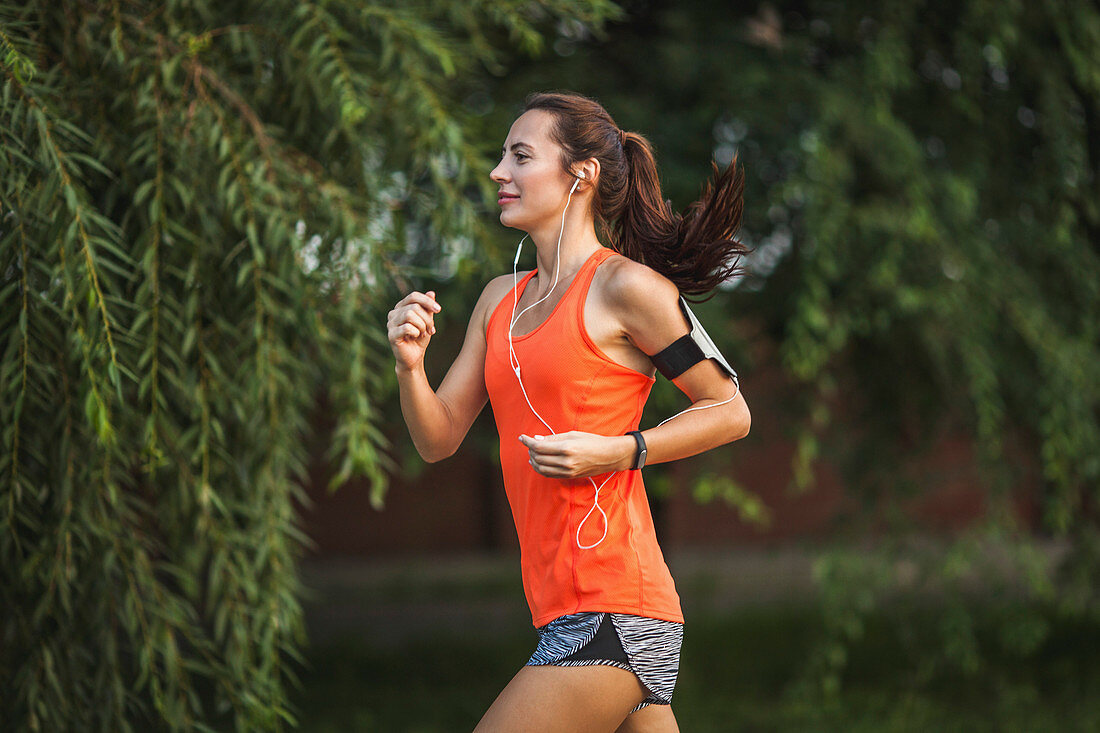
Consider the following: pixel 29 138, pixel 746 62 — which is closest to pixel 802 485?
pixel 746 62

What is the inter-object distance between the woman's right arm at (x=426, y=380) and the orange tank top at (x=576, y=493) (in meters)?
0.16

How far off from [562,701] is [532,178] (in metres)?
0.92

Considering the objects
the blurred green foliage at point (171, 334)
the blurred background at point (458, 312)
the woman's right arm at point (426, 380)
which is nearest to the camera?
the woman's right arm at point (426, 380)

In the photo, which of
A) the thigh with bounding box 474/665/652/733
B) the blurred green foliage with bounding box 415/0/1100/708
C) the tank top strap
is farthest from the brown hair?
the blurred green foliage with bounding box 415/0/1100/708

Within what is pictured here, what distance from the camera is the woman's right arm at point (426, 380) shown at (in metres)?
1.77

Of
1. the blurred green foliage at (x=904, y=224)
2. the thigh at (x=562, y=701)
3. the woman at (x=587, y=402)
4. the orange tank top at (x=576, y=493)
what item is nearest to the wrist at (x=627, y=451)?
the woman at (x=587, y=402)

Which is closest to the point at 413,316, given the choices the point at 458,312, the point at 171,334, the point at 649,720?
the point at 649,720

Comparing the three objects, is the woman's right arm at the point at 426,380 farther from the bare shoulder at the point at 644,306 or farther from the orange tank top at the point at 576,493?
the bare shoulder at the point at 644,306

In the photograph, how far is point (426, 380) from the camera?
74.9 inches

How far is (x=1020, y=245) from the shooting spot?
16.0 ft

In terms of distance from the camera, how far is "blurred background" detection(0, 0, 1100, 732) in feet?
8.40

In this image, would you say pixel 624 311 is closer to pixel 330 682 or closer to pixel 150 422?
pixel 150 422

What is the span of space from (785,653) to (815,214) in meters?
4.65

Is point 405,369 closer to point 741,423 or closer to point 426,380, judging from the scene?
point 426,380
